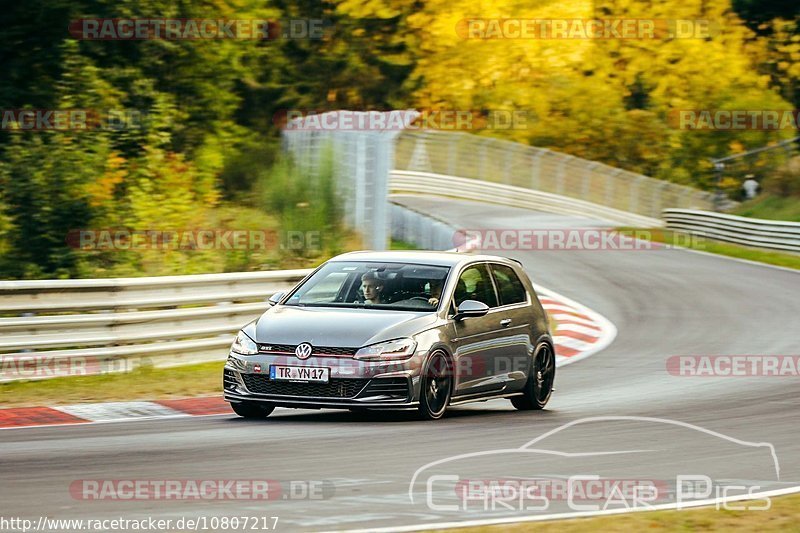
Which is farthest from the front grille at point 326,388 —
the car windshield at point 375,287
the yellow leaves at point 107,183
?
the yellow leaves at point 107,183

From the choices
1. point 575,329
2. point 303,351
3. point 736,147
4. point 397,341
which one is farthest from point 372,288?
point 736,147

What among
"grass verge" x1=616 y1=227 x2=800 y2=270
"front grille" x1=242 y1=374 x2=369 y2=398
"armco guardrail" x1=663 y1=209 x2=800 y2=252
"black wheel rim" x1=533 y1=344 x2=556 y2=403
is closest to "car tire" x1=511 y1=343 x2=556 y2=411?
"black wheel rim" x1=533 y1=344 x2=556 y2=403

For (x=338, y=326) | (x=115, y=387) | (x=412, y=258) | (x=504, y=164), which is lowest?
(x=115, y=387)

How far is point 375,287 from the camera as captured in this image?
12492mm

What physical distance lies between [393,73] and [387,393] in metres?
39.1

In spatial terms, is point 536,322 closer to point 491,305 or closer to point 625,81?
point 491,305

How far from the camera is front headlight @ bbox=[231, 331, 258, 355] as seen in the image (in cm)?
1170

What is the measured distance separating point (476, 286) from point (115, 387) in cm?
383

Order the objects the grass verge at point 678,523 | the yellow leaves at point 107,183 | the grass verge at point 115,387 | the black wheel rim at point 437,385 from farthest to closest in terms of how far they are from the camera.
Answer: the yellow leaves at point 107,183 < the grass verge at point 115,387 < the black wheel rim at point 437,385 < the grass verge at point 678,523

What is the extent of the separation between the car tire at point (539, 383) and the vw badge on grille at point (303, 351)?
2777mm

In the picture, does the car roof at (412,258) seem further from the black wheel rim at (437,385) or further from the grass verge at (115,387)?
the grass verge at (115,387)

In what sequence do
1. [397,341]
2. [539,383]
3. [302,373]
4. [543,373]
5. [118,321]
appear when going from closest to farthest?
[302,373] → [397,341] → [539,383] → [543,373] → [118,321]

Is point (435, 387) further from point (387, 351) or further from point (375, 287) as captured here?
point (375, 287)

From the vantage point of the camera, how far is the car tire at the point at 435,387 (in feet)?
38.5
